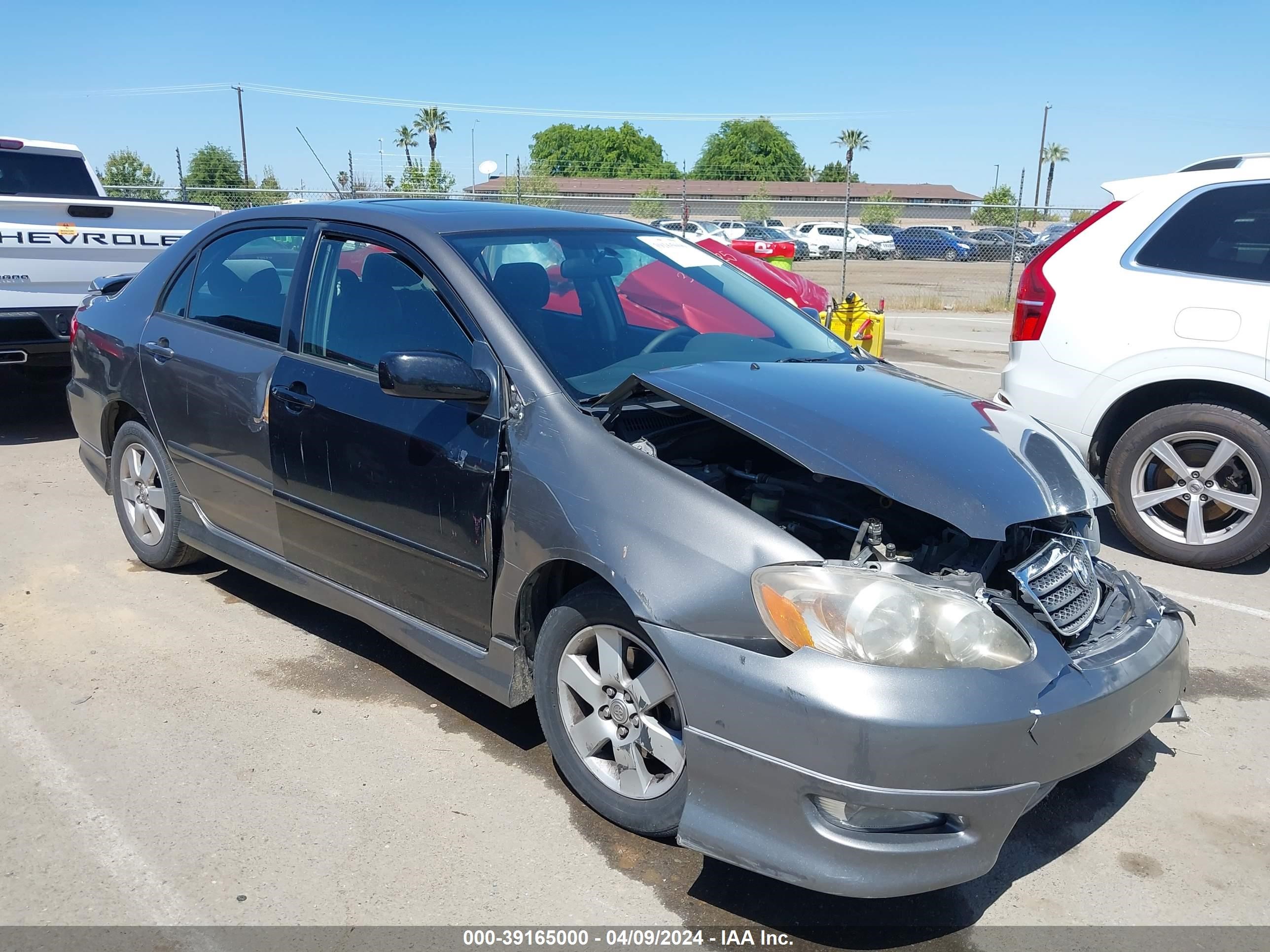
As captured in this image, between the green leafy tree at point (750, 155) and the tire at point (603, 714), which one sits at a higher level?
the green leafy tree at point (750, 155)

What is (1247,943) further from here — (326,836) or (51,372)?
(51,372)

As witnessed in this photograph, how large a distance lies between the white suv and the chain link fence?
9.65m

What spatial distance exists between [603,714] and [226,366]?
7.32 ft

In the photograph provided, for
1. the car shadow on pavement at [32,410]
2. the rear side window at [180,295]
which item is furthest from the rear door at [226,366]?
the car shadow on pavement at [32,410]

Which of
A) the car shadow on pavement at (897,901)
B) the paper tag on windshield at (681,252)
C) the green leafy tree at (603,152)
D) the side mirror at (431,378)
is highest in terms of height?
the green leafy tree at (603,152)

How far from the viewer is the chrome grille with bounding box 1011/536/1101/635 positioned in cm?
266

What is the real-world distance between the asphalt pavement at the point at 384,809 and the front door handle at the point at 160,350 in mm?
1097

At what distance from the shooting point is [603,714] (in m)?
2.86

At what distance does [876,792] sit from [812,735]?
187 mm

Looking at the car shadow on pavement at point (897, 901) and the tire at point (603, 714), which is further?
the tire at point (603, 714)

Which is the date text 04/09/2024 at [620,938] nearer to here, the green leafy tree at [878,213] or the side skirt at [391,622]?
the side skirt at [391,622]

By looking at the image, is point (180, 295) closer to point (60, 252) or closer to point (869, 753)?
point (60, 252)

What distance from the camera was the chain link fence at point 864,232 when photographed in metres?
18.9

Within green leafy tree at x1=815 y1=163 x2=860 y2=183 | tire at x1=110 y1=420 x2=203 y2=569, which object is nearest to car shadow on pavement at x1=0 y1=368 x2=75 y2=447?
tire at x1=110 y1=420 x2=203 y2=569
